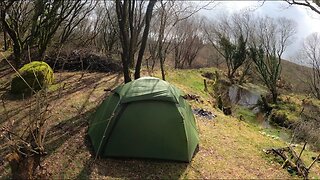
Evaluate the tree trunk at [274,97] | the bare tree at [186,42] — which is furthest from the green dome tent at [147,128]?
the bare tree at [186,42]

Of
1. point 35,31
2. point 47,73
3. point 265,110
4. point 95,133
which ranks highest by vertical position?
point 35,31

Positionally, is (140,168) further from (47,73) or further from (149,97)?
(47,73)

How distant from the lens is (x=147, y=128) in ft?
26.6

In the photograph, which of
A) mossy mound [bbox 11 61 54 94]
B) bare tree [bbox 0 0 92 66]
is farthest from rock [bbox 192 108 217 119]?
bare tree [bbox 0 0 92 66]

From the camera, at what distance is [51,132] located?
9641 millimetres

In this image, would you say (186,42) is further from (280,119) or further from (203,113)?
(203,113)

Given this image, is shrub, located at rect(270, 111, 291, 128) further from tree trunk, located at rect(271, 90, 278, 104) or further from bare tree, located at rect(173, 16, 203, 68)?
bare tree, located at rect(173, 16, 203, 68)

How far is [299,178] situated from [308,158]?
1.90 meters

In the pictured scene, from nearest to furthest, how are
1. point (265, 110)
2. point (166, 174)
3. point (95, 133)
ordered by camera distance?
point (166, 174) → point (95, 133) → point (265, 110)

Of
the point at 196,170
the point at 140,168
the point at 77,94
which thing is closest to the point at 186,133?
the point at 196,170

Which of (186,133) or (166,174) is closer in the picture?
(166,174)

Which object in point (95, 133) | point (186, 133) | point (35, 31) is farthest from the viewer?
point (35, 31)

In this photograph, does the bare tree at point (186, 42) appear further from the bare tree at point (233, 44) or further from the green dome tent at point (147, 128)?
the green dome tent at point (147, 128)

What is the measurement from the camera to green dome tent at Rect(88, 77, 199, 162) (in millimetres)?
8023
